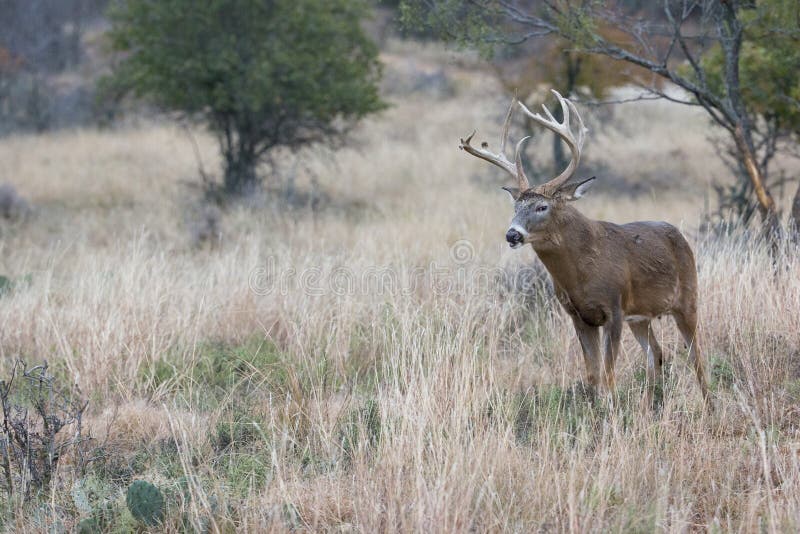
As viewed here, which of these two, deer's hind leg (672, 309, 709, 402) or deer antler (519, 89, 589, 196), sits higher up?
deer antler (519, 89, 589, 196)

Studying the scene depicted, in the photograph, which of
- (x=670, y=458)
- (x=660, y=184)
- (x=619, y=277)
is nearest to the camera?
(x=670, y=458)

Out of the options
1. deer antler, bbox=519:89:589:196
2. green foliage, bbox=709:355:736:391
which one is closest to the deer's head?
deer antler, bbox=519:89:589:196

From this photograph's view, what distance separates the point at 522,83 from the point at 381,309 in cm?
1134

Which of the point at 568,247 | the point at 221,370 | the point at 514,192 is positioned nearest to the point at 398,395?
the point at 568,247

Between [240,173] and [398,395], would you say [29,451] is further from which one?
[240,173]

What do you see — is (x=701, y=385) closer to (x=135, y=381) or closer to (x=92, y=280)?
(x=135, y=381)

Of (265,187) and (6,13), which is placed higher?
(6,13)

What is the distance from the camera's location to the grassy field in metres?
4.21

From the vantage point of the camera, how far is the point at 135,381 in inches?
244

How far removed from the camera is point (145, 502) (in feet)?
14.2

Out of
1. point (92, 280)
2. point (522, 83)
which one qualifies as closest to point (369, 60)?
point (522, 83)

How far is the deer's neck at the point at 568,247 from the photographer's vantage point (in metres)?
5.29

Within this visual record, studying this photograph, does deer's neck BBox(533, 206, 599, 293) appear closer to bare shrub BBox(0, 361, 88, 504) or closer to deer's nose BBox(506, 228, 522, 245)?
deer's nose BBox(506, 228, 522, 245)

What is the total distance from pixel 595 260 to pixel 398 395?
1.53m
